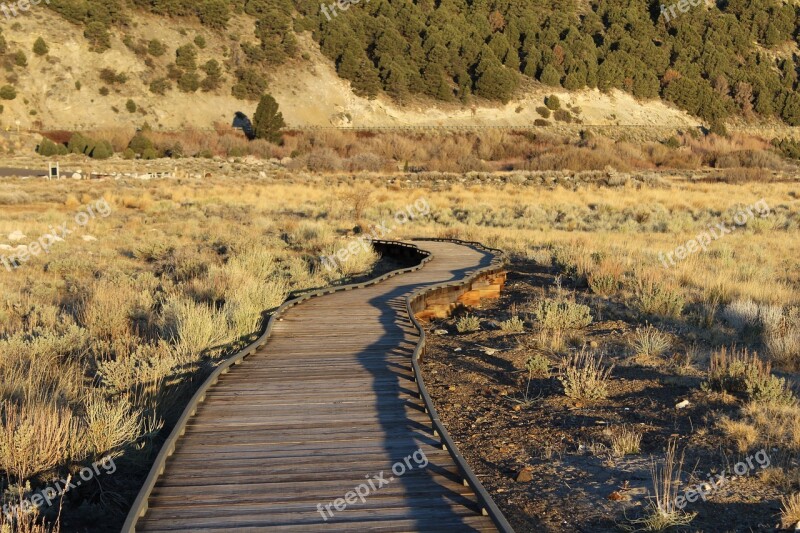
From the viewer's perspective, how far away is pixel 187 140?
5466 cm

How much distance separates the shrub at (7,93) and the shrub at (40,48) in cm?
549

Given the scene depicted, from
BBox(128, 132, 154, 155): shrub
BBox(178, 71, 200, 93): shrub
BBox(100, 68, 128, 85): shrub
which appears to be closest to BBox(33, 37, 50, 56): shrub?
BBox(100, 68, 128, 85): shrub

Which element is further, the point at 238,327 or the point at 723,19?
the point at 723,19

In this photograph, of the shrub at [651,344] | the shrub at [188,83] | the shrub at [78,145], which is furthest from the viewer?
the shrub at [188,83]

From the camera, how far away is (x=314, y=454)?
5230 millimetres

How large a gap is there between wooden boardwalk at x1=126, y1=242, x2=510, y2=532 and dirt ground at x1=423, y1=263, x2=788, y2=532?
2.34 ft

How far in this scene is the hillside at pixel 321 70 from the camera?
200 ft

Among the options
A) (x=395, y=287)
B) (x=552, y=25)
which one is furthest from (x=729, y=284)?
(x=552, y=25)

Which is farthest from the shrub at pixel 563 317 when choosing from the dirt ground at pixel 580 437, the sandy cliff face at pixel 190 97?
the sandy cliff face at pixel 190 97

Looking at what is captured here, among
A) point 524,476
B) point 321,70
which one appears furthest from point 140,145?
point 524,476

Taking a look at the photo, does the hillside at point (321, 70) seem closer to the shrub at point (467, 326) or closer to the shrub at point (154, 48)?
the shrub at point (154, 48)

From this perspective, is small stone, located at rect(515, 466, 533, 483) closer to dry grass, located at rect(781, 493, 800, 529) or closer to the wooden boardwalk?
the wooden boardwalk

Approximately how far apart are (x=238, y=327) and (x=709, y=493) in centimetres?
639

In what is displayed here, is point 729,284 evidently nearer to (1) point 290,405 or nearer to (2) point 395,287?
(2) point 395,287
